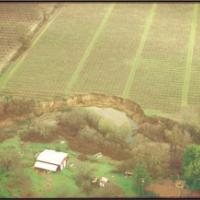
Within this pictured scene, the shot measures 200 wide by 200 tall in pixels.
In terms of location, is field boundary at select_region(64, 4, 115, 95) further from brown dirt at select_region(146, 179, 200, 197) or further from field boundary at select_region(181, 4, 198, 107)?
brown dirt at select_region(146, 179, 200, 197)

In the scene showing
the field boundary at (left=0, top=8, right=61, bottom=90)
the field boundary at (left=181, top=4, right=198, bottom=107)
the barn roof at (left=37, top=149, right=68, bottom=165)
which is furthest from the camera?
the field boundary at (left=0, top=8, right=61, bottom=90)

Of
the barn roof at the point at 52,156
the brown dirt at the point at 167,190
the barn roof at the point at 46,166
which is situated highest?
the barn roof at the point at 52,156

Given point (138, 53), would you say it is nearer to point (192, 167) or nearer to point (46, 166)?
point (192, 167)

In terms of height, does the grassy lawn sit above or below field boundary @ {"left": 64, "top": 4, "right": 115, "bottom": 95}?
below

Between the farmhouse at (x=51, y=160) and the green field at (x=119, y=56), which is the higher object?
the green field at (x=119, y=56)

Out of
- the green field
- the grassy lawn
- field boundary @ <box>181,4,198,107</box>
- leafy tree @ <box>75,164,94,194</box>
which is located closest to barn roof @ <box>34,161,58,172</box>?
the grassy lawn

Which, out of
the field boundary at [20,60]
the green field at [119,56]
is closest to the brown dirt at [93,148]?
the green field at [119,56]

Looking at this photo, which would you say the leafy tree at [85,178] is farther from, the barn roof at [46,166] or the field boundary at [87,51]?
the field boundary at [87,51]
